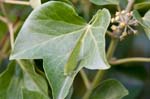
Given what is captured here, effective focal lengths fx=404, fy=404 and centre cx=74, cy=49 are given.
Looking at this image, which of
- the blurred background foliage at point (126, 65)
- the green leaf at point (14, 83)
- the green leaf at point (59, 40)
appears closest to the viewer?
the green leaf at point (59, 40)

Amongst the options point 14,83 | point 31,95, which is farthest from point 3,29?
point 31,95

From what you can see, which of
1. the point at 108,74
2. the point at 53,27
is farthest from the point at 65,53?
the point at 108,74

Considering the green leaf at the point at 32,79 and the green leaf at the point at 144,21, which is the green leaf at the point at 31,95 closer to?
the green leaf at the point at 32,79

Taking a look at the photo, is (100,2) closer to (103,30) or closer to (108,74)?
(103,30)

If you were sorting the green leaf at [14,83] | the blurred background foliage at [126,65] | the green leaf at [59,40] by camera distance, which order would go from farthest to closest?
the blurred background foliage at [126,65] < the green leaf at [14,83] < the green leaf at [59,40]

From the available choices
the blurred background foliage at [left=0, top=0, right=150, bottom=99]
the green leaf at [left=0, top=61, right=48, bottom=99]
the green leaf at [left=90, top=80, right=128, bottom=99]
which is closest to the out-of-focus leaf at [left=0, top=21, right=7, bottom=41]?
the blurred background foliage at [left=0, top=0, right=150, bottom=99]

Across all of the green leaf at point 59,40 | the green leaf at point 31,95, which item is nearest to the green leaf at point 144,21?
the green leaf at point 59,40
